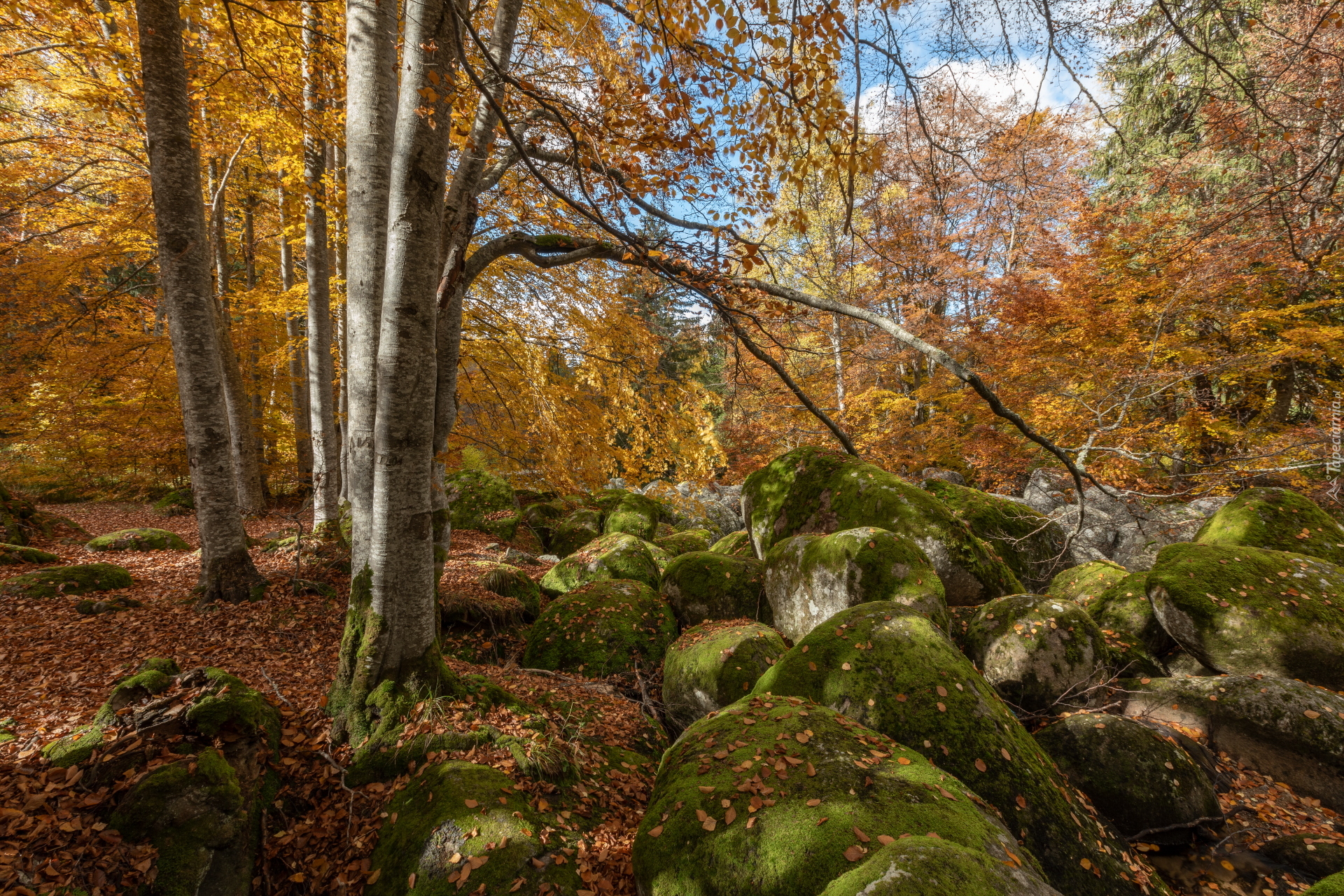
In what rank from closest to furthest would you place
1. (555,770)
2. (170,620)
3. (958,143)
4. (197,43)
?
1. (555,770)
2. (958,143)
3. (170,620)
4. (197,43)

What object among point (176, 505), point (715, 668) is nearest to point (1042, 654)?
point (715, 668)

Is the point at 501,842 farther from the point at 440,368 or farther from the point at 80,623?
the point at 80,623

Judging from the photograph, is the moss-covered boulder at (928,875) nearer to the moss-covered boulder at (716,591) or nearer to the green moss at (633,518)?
the moss-covered boulder at (716,591)

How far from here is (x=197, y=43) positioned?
7.27 m

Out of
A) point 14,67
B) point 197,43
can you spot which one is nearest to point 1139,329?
point 197,43

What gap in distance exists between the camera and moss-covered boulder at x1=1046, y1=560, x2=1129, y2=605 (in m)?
6.26

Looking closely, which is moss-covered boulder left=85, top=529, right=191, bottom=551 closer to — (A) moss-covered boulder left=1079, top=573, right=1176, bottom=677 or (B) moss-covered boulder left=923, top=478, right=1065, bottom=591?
(B) moss-covered boulder left=923, top=478, right=1065, bottom=591

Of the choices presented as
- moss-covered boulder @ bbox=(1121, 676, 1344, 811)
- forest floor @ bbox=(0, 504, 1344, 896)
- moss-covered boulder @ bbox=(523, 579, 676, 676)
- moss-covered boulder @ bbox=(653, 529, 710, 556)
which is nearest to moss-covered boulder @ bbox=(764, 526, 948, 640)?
moss-covered boulder @ bbox=(523, 579, 676, 676)

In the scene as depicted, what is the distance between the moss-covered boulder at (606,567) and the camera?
693 centimetres

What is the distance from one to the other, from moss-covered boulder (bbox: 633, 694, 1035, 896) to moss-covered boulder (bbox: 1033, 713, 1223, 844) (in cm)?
177

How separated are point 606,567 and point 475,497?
548 cm

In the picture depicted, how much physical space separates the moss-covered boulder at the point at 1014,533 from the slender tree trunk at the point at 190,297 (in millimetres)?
8260

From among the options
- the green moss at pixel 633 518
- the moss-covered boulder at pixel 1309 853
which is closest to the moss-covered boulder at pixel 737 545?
the green moss at pixel 633 518

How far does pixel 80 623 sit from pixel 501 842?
4.54 meters
